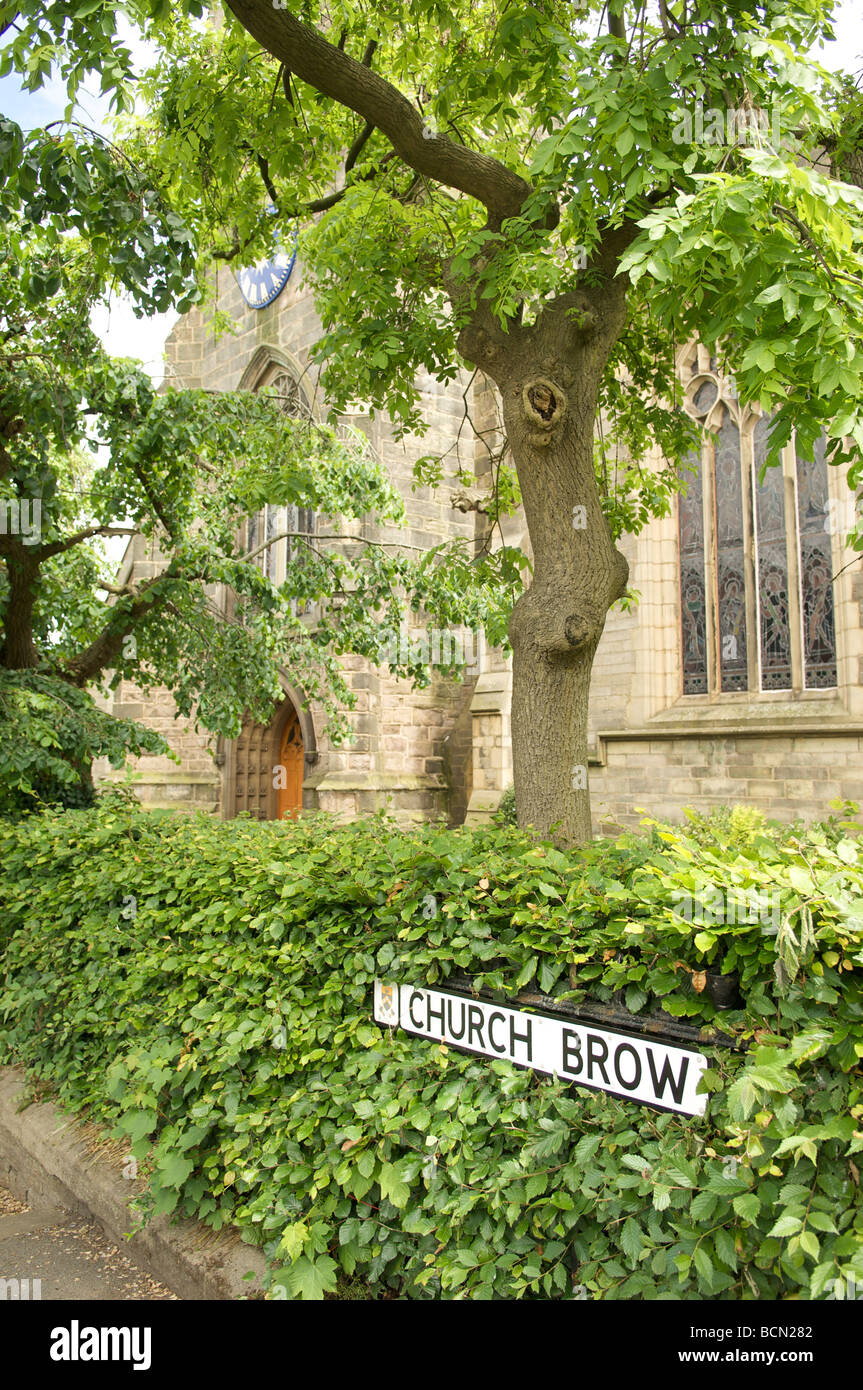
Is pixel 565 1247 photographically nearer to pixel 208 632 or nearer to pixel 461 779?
pixel 208 632

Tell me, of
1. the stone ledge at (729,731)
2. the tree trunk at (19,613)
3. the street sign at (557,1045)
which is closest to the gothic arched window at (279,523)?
the stone ledge at (729,731)

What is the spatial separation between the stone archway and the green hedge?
465 inches

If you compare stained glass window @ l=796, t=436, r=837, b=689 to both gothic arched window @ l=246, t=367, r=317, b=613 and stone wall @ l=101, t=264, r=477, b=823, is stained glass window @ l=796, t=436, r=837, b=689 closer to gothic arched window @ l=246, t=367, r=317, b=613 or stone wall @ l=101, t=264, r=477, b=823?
stone wall @ l=101, t=264, r=477, b=823

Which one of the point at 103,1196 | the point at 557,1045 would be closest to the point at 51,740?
the point at 103,1196

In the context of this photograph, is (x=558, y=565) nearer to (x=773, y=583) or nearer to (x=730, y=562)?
(x=773, y=583)

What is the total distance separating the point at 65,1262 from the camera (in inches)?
149

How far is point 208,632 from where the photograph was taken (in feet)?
27.0

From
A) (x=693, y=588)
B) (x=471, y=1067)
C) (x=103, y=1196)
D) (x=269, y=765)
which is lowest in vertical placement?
(x=103, y=1196)

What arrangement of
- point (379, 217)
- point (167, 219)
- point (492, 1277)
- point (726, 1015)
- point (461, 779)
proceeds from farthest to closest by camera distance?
point (461, 779) < point (379, 217) < point (167, 219) < point (492, 1277) < point (726, 1015)

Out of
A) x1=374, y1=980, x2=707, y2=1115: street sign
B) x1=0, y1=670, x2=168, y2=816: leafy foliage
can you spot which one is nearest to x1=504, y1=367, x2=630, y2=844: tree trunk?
x1=374, y1=980, x2=707, y2=1115: street sign

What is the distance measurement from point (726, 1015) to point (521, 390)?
9.99 ft

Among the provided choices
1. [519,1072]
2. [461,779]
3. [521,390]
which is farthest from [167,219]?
[461,779]

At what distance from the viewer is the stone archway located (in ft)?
54.1

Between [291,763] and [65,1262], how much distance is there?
13349 millimetres
